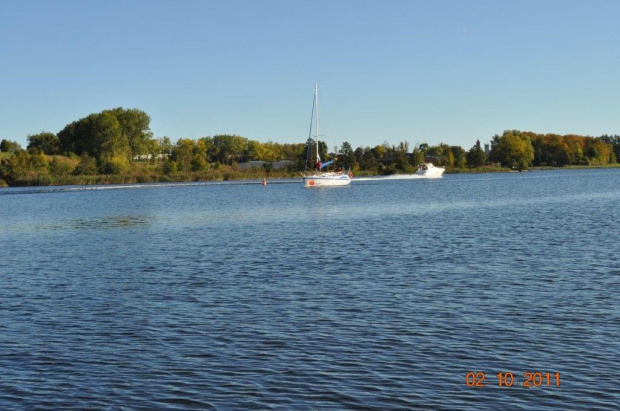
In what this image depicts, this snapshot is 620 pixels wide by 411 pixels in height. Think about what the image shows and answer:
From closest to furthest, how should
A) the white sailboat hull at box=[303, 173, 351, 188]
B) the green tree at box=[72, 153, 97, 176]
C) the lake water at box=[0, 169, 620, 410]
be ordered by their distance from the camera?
the lake water at box=[0, 169, 620, 410]
the white sailboat hull at box=[303, 173, 351, 188]
the green tree at box=[72, 153, 97, 176]

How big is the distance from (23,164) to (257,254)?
15400 centimetres

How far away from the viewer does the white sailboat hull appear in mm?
134712

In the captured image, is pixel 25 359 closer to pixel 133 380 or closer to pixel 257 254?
pixel 133 380

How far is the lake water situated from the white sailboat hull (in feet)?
304

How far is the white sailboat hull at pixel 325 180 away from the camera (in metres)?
135

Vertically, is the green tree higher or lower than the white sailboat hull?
higher

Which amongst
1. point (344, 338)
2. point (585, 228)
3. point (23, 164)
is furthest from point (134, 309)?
point (23, 164)

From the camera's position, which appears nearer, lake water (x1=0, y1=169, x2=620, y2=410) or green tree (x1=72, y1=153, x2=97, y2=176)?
lake water (x1=0, y1=169, x2=620, y2=410)

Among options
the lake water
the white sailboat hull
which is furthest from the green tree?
the lake water

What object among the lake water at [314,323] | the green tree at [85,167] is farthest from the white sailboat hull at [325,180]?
the lake water at [314,323]

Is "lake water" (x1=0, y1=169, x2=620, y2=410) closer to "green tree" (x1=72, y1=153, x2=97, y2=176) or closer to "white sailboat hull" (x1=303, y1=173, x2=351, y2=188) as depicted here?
"white sailboat hull" (x1=303, y1=173, x2=351, y2=188)

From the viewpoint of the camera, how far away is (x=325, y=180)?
450 feet

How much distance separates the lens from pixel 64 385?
15195mm

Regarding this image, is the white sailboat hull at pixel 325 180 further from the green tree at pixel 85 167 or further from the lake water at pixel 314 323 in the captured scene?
the lake water at pixel 314 323
